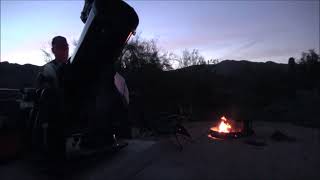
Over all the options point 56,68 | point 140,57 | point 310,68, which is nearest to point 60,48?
point 56,68

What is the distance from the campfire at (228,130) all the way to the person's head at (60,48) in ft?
25.1

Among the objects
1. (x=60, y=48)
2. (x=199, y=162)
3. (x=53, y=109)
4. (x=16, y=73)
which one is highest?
(x=16, y=73)

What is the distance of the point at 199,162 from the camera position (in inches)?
253

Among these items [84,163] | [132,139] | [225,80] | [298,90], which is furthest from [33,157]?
[225,80]

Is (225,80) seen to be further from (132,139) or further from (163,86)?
(132,139)

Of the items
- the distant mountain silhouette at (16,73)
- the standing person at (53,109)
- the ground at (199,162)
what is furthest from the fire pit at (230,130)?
the distant mountain silhouette at (16,73)

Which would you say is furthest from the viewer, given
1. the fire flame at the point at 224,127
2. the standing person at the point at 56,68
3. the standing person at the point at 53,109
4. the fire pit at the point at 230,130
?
the fire flame at the point at 224,127

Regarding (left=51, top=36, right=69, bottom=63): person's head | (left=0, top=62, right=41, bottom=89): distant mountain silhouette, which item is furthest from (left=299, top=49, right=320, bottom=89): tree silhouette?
(left=51, top=36, right=69, bottom=63): person's head

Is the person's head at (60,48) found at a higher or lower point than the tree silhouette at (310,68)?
lower

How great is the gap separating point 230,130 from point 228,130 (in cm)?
7

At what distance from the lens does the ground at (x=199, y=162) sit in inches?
115

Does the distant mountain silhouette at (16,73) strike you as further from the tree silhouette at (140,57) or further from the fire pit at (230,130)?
the fire pit at (230,130)

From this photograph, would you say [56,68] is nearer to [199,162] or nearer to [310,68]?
[199,162]

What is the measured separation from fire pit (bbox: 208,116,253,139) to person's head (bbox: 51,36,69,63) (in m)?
7.63
